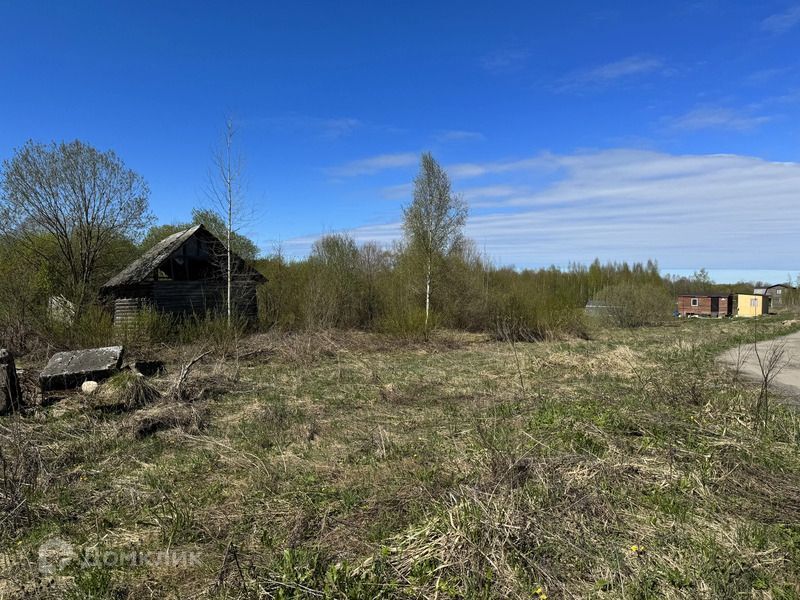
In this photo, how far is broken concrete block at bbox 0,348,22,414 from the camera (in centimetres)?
714

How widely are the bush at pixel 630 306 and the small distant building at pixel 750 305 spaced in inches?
877

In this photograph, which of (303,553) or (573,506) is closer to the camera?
(303,553)

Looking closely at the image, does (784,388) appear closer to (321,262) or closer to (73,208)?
(321,262)

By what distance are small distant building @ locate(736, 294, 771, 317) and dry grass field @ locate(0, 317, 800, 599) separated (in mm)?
51943

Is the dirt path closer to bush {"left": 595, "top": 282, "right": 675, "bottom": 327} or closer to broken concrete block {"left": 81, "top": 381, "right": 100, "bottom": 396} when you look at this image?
broken concrete block {"left": 81, "top": 381, "right": 100, "bottom": 396}

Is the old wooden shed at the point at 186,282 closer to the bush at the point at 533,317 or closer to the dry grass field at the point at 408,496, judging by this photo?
the dry grass field at the point at 408,496

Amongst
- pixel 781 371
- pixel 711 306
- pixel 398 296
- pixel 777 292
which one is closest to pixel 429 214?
pixel 398 296

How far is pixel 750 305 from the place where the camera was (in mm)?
49406

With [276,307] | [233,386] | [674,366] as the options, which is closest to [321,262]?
[276,307]

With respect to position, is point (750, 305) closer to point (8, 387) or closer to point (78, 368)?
point (78, 368)

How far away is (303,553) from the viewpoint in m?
3.12

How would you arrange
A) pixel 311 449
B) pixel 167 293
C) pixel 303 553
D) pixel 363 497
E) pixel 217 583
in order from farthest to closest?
pixel 167 293, pixel 311 449, pixel 363 497, pixel 303 553, pixel 217 583

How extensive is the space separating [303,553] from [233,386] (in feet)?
21.1

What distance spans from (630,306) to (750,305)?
2619 cm
